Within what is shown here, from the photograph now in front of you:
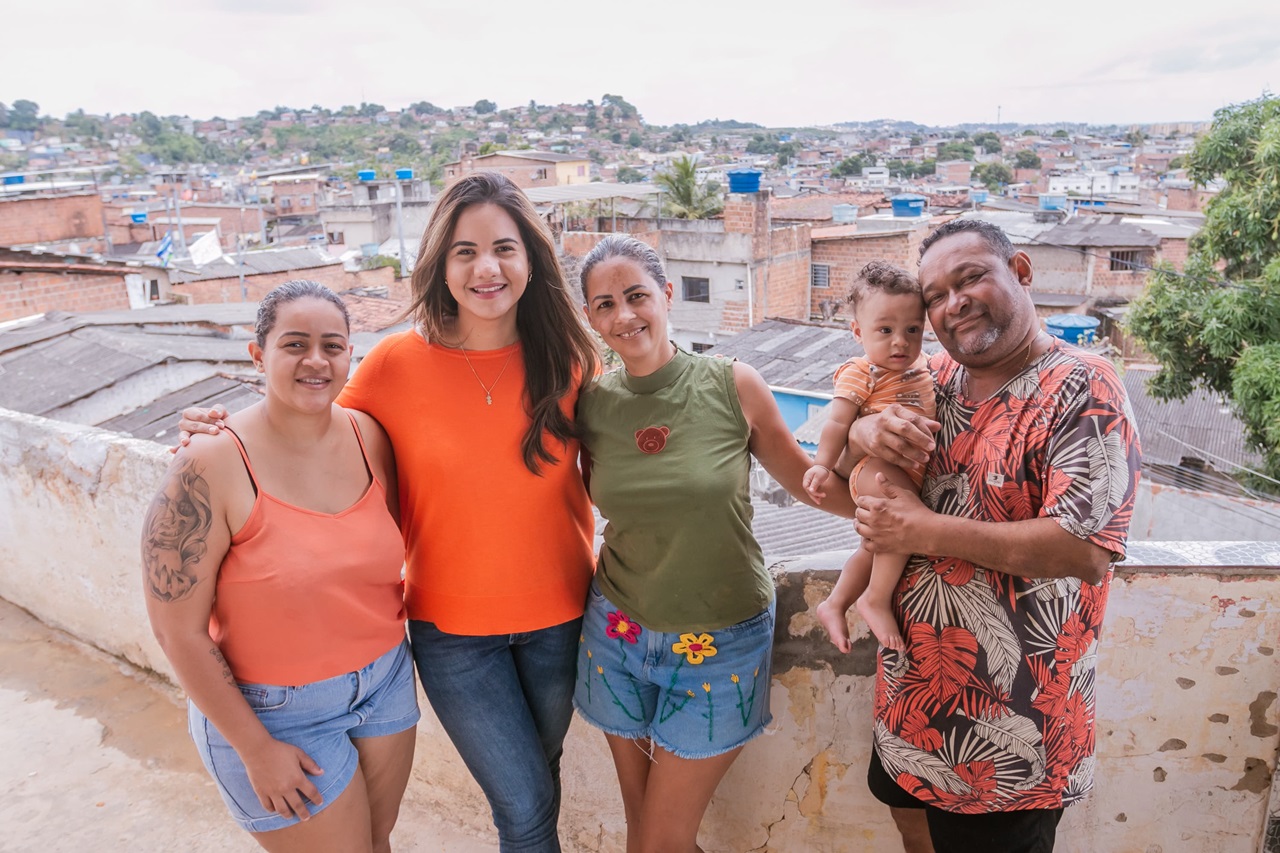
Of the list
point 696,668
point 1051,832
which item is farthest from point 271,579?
point 1051,832

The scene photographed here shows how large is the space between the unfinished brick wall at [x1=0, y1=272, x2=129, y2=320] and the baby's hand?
41.4ft

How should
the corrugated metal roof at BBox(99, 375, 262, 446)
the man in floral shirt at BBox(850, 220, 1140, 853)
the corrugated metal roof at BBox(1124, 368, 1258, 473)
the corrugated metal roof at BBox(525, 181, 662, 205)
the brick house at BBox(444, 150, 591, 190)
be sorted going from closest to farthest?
the man in floral shirt at BBox(850, 220, 1140, 853) < the corrugated metal roof at BBox(99, 375, 262, 446) < the corrugated metal roof at BBox(1124, 368, 1258, 473) < the corrugated metal roof at BBox(525, 181, 662, 205) < the brick house at BBox(444, 150, 591, 190)

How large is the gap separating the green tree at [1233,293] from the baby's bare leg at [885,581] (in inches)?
351

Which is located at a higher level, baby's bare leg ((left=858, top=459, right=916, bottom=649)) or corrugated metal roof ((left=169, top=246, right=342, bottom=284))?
baby's bare leg ((left=858, top=459, right=916, bottom=649))

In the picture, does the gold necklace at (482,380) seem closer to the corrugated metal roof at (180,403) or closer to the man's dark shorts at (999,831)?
the man's dark shorts at (999,831)

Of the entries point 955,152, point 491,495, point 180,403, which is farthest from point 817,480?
point 955,152

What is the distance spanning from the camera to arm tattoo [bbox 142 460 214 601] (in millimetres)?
1716

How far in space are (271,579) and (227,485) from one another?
20 centimetres

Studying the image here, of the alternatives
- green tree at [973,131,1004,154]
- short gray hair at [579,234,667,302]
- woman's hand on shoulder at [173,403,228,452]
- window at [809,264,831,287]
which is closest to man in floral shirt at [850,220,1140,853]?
short gray hair at [579,234,667,302]

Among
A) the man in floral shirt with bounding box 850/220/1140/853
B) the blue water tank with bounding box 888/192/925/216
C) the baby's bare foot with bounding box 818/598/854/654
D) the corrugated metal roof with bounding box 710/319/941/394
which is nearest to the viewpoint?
the man in floral shirt with bounding box 850/220/1140/853

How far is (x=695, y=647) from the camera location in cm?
198

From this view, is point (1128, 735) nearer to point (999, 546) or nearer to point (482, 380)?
point (999, 546)

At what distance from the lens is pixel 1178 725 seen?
2.17 metres

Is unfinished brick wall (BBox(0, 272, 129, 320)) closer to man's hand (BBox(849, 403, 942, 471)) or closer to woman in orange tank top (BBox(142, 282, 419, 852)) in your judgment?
woman in orange tank top (BBox(142, 282, 419, 852))
